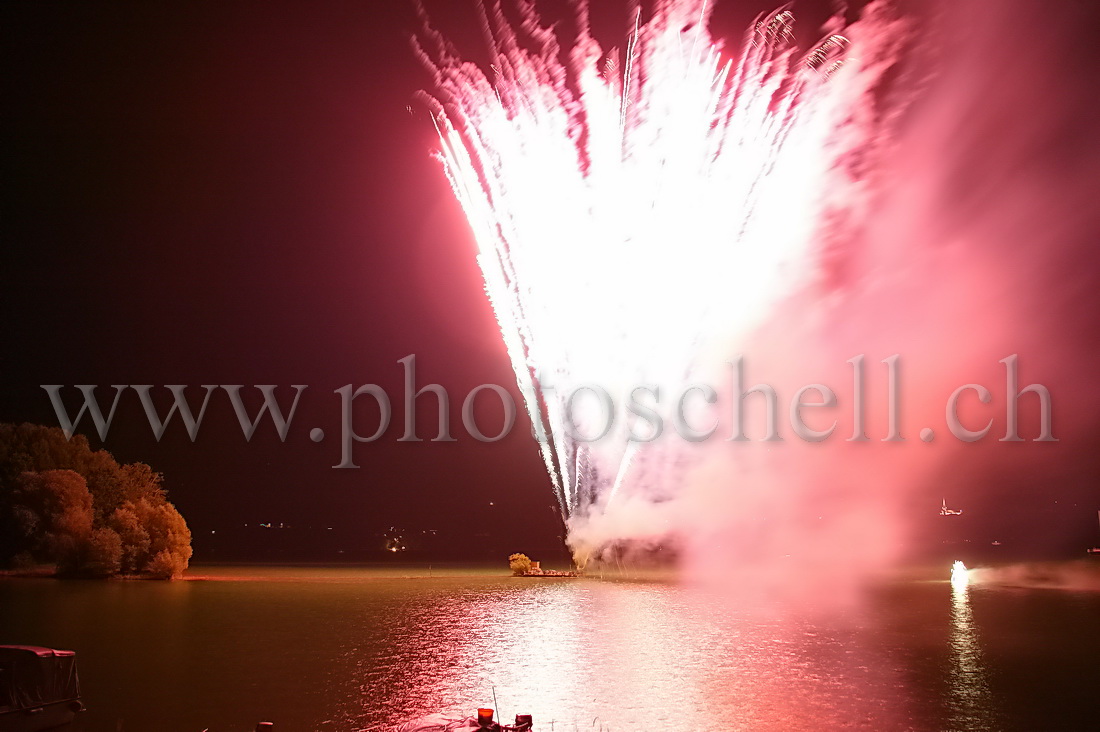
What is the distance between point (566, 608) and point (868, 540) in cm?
5013

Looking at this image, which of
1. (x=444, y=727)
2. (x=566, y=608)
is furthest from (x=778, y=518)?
(x=444, y=727)

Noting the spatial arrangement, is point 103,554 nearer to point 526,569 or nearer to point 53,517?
point 53,517

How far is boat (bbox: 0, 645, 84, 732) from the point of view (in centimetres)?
1486

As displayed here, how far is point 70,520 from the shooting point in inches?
1977

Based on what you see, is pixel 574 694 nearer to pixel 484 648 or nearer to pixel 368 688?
pixel 368 688

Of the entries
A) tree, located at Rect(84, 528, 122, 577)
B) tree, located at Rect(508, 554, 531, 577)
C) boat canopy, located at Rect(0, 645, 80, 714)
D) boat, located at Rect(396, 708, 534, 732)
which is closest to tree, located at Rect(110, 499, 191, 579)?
tree, located at Rect(84, 528, 122, 577)

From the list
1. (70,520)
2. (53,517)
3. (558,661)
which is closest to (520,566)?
(70,520)

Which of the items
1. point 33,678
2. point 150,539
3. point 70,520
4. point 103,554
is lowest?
point 103,554

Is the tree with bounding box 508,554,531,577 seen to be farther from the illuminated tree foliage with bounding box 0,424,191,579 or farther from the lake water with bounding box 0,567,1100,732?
the illuminated tree foliage with bounding box 0,424,191,579

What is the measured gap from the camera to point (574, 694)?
20484 millimetres

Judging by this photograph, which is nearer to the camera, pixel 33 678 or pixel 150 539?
pixel 33 678

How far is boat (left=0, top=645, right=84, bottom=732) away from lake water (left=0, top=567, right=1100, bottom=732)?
164cm

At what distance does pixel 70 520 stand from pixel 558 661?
39.3m

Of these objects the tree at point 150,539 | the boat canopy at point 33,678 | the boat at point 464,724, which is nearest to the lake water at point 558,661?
the boat canopy at point 33,678
